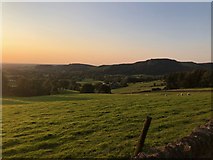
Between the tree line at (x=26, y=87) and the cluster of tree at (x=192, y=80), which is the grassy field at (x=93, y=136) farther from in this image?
the cluster of tree at (x=192, y=80)

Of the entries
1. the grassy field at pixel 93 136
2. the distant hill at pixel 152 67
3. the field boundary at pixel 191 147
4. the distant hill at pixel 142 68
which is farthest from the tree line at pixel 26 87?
the field boundary at pixel 191 147

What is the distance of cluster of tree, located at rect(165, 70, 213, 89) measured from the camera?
6412cm

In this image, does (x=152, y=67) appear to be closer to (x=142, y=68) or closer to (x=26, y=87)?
(x=142, y=68)

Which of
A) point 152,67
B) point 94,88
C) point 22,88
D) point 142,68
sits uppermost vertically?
point 152,67

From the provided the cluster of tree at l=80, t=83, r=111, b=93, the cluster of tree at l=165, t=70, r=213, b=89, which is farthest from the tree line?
the cluster of tree at l=165, t=70, r=213, b=89

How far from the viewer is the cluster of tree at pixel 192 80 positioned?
64125 mm

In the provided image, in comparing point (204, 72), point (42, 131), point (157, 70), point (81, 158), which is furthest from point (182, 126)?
point (157, 70)

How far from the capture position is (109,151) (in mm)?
9953

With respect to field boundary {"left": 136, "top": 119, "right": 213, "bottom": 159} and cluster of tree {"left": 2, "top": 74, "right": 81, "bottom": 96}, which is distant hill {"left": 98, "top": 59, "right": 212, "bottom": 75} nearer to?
cluster of tree {"left": 2, "top": 74, "right": 81, "bottom": 96}

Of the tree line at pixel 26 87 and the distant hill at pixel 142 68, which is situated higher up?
the distant hill at pixel 142 68

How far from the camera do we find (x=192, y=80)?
6688 cm

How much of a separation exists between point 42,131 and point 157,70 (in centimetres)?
10327

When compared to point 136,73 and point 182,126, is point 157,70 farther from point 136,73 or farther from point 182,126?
point 182,126

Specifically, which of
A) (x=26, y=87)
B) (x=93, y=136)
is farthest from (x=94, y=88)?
(x=93, y=136)
